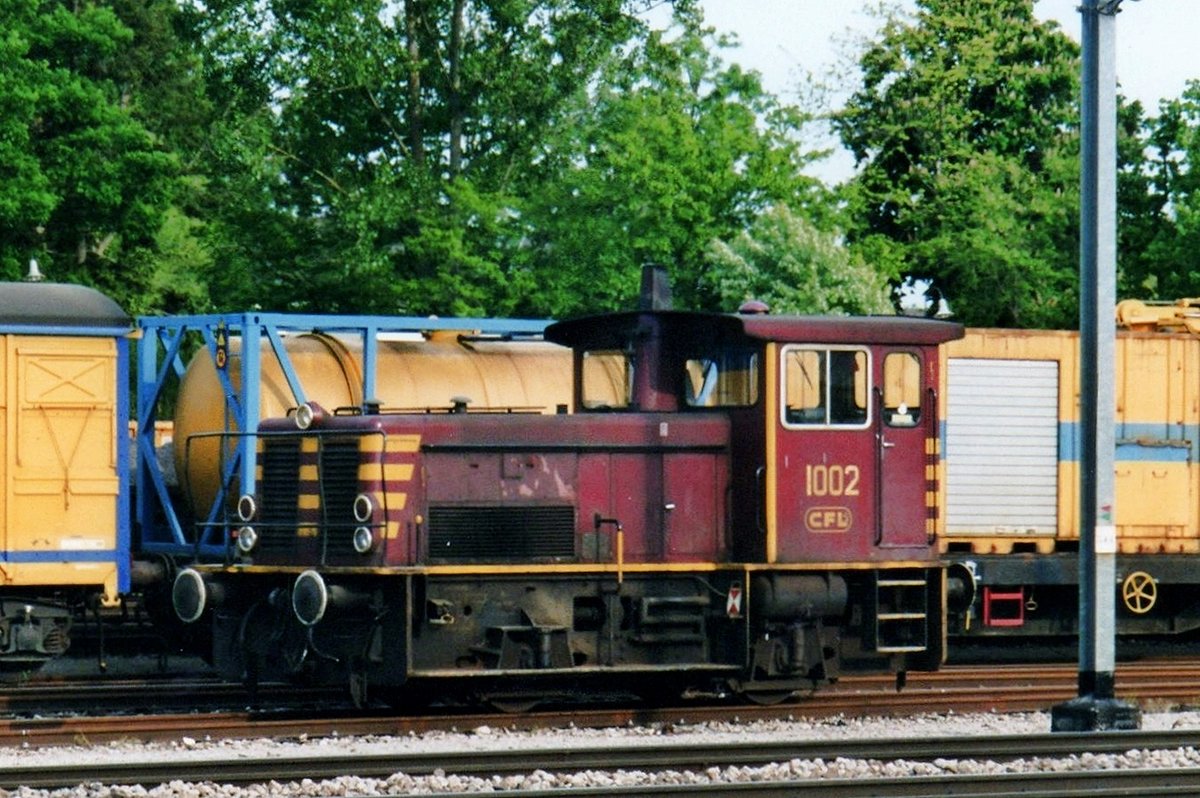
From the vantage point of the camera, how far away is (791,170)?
106 feet

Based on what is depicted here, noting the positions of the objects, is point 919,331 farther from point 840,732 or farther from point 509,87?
point 509,87

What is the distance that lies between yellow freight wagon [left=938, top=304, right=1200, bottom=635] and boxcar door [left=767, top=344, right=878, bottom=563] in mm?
4083

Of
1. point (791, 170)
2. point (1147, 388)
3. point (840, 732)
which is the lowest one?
point (840, 732)

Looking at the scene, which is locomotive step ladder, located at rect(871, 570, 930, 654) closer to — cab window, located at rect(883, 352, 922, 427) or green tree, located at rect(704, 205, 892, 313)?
cab window, located at rect(883, 352, 922, 427)

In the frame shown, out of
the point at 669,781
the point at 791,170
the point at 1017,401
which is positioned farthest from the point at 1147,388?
the point at 791,170

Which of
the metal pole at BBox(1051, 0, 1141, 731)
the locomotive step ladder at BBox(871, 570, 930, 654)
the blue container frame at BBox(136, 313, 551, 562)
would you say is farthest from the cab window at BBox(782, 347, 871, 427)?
the blue container frame at BBox(136, 313, 551, 562)

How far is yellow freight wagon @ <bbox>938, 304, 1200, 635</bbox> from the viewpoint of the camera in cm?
1950

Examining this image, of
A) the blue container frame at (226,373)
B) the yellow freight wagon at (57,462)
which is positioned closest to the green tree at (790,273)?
Result: the blue container frame at (226,373)

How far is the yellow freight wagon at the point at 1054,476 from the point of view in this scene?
64.0 feet

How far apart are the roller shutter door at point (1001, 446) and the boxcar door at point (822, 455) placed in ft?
14.8

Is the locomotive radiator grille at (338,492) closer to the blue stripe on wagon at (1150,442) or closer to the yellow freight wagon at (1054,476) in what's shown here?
the yellow freight wagon at (1054,476)

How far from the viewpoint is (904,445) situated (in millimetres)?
15336

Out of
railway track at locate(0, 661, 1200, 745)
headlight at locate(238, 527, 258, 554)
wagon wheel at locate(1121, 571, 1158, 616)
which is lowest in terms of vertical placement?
railway track at locate(0, 661, 1200, 745)

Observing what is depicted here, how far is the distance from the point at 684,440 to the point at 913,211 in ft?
85.3
